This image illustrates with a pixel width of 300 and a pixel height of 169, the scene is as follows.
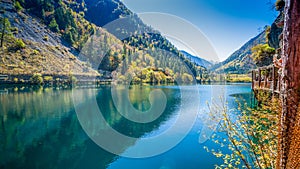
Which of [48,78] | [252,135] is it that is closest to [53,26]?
[48,78]

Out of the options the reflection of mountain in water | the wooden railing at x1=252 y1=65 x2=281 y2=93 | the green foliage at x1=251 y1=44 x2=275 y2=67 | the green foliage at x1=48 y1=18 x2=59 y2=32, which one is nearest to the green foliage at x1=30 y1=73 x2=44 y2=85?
the reflection of mountain in water

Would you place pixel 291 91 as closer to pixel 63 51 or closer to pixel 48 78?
pixel 48 78

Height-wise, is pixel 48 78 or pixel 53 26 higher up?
pixel 53 26

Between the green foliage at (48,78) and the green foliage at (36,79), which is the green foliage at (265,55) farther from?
the green foliage at (48,78)

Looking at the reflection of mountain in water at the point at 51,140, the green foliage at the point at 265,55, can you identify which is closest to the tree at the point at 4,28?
the reflection of mountain in water at the point at 51,140

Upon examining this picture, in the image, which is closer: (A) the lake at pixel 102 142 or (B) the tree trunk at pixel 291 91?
(B) the tree trunk at pixel 291 91

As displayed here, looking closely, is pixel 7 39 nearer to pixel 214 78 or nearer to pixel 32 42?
pixel 32 42

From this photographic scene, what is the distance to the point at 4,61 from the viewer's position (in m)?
63.0

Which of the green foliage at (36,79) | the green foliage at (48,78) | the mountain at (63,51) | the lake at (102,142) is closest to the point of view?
the lake at (102,142)

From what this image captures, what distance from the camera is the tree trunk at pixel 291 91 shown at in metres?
2.30

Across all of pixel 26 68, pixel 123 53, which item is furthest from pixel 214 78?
pixel 26 68

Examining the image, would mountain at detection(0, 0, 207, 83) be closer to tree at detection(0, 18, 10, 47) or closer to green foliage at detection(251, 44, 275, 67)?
tree at detection(0, 18, 10, 47)

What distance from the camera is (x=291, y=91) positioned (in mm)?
2393

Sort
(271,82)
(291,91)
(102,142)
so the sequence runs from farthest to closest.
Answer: (102,142), (271,82), (291,91)
